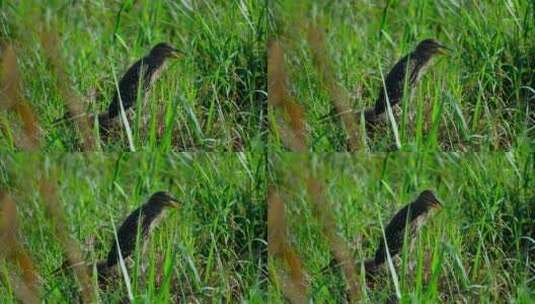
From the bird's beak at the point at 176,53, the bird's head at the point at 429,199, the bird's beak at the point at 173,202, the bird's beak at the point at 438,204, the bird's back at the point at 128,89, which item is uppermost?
the bird's beak at the point at 176,53

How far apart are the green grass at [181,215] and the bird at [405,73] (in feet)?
1.19

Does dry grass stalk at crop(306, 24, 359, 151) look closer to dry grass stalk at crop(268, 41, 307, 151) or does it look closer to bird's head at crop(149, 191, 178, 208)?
dry grass stalk at crop(268, 41, 307, 151)

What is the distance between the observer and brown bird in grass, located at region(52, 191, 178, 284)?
2506mm

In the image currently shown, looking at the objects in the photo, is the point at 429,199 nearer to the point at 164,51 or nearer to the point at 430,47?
the point at 430,47

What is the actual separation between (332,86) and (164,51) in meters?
0.48

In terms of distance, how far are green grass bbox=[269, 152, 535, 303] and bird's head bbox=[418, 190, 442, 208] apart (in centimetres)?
2

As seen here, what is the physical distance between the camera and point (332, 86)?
2504 millimetres

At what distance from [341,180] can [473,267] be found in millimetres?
432

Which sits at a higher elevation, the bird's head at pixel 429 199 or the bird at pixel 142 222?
the bird at pixel 142 222

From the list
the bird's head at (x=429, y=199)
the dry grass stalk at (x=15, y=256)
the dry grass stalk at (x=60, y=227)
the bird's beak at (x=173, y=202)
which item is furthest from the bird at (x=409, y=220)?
the dry grass stalk at (x=15, y=256)

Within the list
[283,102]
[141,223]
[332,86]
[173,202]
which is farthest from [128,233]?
[332,86]

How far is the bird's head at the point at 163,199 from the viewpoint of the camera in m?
2.51

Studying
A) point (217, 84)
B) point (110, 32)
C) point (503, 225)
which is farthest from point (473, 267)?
point (110, 32)

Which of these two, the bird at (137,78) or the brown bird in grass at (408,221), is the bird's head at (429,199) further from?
the bird at (137,78)
